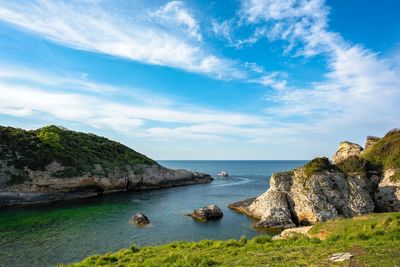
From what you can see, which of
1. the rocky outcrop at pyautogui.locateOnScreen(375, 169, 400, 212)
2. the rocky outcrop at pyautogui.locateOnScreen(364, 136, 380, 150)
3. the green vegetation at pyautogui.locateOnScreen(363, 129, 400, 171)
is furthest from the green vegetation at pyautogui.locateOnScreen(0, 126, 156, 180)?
the rocky outcrop at pyautogui.locateOnScreen(375, 169, 400, 212)

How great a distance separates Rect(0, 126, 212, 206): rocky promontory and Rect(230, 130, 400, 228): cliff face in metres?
45.0

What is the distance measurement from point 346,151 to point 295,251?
47593 millimetres

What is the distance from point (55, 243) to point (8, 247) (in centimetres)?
446

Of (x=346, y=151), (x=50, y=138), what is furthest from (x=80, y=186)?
(x=346, y=151)

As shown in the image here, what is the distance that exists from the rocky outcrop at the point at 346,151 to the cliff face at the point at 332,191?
7.66m

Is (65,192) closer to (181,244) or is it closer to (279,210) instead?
(279,210)

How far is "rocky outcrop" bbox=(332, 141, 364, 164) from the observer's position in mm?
59006

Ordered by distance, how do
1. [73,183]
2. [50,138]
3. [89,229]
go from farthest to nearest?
[50,138] < [73,183] < [89,229]

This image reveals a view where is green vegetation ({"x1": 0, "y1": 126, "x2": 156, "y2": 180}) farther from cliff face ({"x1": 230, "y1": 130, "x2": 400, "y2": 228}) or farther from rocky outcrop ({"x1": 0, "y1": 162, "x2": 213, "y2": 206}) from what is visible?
cliff face ({"x1": 230, "y1": 130, "x2": 400, "y2": 228})

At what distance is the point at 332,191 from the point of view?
43000 millimetres

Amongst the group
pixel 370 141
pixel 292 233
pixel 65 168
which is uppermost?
pixel 370 141

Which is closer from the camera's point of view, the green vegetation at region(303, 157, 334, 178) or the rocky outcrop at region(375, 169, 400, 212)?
the rocky outcrop at region(375, 169, 400, 212)

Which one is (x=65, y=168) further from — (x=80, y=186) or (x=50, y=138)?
(x=50, y=138)

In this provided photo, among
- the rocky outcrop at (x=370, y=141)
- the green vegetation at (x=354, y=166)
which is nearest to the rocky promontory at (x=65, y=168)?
the green vegetation at (x=354, y=166)
